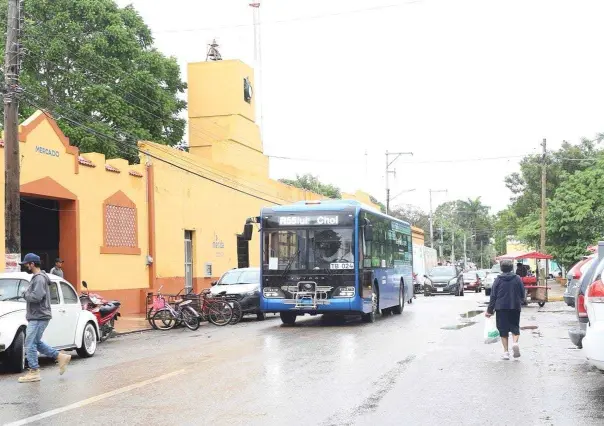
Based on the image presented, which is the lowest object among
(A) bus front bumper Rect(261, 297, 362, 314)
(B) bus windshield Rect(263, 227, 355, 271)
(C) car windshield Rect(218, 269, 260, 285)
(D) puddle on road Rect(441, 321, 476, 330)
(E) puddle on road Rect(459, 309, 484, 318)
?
(E) puddle on road Rect(459, 309, 484, 318)

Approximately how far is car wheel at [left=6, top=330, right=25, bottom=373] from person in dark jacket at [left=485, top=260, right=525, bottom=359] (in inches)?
291

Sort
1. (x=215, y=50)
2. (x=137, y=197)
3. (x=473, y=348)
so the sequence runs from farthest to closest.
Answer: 1. (x=215, y=50)
2. (x=137, y=197)
3. (x=473, y=348)

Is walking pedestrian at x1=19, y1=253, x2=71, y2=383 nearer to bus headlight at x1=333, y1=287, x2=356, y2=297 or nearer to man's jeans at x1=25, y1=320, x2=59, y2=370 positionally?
man's jeans at x1=25, y1=320, x2=59, y2=370

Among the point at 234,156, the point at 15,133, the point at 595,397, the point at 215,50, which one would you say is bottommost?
the point at 595,397

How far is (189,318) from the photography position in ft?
71.2

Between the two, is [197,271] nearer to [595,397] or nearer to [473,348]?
[473,348]

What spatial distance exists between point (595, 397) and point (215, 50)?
36.8m

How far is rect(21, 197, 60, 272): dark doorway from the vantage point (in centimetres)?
2588

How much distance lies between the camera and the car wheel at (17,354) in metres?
12.6

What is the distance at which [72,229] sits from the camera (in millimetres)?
25047

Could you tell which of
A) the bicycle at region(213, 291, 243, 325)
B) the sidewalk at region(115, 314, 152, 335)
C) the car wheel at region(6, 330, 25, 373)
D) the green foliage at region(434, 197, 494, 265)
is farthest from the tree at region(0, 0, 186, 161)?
the green foliage at region(434, 197, 494, 265)

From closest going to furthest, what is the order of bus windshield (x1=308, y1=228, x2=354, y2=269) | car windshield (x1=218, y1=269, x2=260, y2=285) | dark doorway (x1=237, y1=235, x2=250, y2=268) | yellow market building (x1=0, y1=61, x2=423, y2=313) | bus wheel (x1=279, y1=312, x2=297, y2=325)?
bus windshield (x1=308, y1=228, x2=354, y2=269)
bus wheel (x1=279, y1=312, x2=297, y2=325)
yellow market building (x1=0, y1=61, x2=423, y2=313)
car windshield (x1=218, y1=269, x2=260, y2=285)
dark doorway (x1=237, y1=235, x2=250, y2=268)

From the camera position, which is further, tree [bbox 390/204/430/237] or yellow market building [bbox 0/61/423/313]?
tree [bbox 390/204/430/237]

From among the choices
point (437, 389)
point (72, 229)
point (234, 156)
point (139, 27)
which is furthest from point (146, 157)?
point (437, 389)
